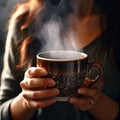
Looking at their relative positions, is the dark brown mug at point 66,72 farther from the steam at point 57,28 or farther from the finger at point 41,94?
the steam at point 57,28

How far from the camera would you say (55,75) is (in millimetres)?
540

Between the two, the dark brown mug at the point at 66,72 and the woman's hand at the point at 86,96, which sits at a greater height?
the dark brown mug at the point at 66,72

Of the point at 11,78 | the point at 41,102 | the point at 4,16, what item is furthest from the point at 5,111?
the point at 4,16

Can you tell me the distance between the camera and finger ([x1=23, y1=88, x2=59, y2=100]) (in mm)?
554

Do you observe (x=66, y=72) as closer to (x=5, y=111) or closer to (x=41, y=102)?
(x=41, y=102)

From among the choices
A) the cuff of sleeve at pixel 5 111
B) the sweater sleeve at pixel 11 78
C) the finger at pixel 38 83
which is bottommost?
the cuff of sleeve at pixel 5 111

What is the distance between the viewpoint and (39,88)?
1.91 ft

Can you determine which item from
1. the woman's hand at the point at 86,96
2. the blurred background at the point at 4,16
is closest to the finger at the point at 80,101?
the woman's hand at the point at 86,96

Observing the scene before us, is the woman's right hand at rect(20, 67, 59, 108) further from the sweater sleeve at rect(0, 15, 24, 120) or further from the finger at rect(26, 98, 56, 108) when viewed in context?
the sweater sleeve at rect(0, 15, 24, 120)

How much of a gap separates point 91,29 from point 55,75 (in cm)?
37

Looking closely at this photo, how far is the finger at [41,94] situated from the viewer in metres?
0.55

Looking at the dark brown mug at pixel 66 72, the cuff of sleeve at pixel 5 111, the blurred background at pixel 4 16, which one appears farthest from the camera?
the blurred background at pixel 4 16

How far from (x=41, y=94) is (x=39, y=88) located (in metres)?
0.02

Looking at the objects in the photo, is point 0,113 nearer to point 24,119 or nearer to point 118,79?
point 24,119
